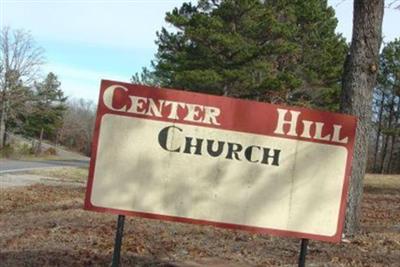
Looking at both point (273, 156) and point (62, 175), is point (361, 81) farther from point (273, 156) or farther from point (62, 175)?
point (62, 175)

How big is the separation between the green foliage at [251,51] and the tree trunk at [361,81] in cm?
2278

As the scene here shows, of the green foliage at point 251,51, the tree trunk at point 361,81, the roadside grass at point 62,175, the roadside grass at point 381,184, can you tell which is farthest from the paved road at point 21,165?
the tree trunk at point 361,81

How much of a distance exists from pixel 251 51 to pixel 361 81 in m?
25.6

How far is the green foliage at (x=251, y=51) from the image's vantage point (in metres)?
32.0

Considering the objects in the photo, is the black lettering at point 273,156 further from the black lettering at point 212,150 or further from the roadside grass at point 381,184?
the roadside grass at point 381,184

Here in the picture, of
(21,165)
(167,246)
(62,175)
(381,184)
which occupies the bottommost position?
(21,165)

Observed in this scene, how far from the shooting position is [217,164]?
187 inches

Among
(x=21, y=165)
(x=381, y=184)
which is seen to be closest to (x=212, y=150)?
(x=381, y=184)

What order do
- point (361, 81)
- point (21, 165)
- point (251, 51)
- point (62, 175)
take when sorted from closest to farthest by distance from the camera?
point (361, 81) → point (62, 175) → point (251, 51) → point (21, 165)

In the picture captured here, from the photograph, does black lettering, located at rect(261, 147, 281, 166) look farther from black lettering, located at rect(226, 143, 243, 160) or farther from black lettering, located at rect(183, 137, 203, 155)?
black lettering, located at rect(183, 137, 203, 155)

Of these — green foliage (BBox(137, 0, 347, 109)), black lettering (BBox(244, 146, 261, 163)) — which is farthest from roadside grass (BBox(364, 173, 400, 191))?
black lettering (BBox(244, 146, 261, 163))

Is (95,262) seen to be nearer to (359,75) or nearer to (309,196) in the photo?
(309,196)

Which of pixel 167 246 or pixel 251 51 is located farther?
pixel 251 51

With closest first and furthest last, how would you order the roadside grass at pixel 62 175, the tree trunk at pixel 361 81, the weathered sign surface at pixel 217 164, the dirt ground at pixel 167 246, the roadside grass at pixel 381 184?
the weathered sign surface at pixel 217 164 → the dirt ground at pixel 167 246 → the tree trunk at pixel 361 81 → the roadside grass at pixel 381 184 → the roadside grass at pixel 62 175
